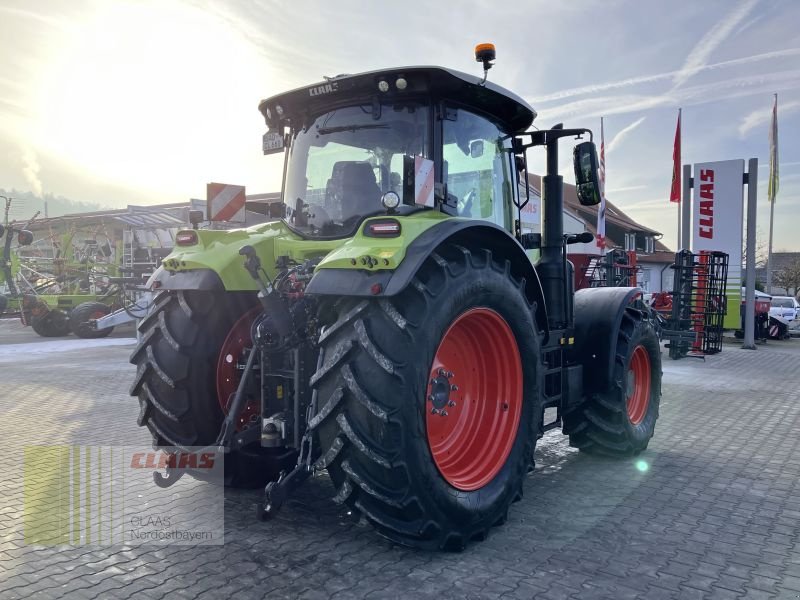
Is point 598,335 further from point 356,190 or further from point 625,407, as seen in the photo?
point 356,190

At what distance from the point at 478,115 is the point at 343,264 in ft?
6.00

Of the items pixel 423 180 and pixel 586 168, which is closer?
pixel 423 180

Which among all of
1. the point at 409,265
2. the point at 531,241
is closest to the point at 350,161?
the point at 409,265

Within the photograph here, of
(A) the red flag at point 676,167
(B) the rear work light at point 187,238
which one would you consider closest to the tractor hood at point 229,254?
(B) the rear work light at point 187,238

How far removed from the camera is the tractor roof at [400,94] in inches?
149

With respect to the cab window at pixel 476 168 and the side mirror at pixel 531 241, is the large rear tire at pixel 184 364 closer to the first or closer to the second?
the cab window at pixel 476 168

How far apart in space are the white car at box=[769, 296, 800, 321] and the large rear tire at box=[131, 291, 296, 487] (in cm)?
1888

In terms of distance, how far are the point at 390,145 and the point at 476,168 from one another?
0.71 meters

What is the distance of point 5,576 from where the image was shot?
3.07 metres

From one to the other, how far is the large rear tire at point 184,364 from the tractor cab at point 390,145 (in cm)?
82

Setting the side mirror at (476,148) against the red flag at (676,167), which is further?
the red flag at (676,167)

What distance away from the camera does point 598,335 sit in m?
5.04

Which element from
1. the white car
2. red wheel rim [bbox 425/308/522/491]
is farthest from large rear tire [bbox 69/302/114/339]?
the white car

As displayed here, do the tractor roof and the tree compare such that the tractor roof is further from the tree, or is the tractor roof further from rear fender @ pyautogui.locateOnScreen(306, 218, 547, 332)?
the tree
